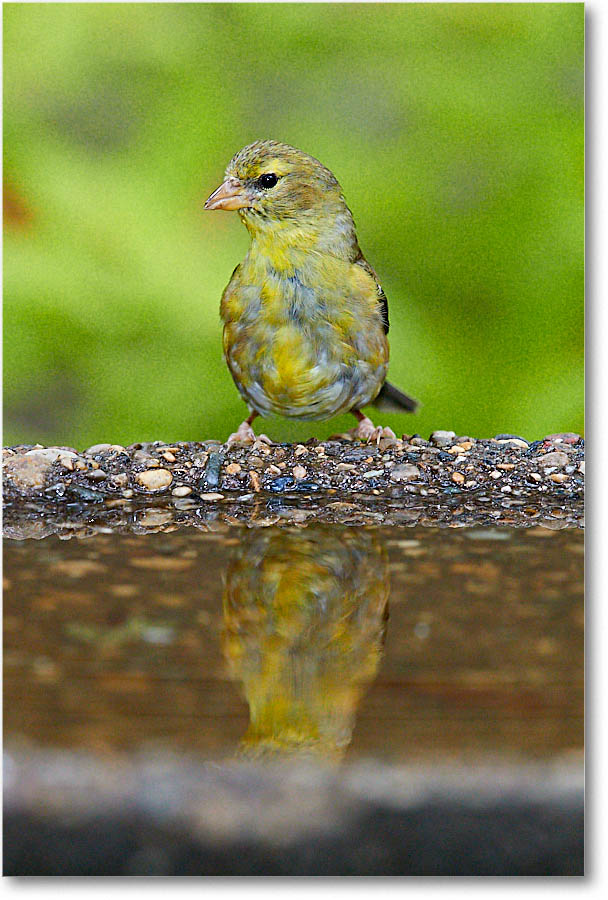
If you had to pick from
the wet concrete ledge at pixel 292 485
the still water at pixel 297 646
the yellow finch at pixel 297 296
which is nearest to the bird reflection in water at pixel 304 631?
the still water at pixel 297 646

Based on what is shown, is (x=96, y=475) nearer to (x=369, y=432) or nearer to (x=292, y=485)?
(x=292, y=485)

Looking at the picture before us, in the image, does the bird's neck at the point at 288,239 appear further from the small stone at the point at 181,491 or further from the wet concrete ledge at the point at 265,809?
the wet concrete ledge at the point at 265,809

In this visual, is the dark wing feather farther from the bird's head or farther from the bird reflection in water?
the bird reflection in water

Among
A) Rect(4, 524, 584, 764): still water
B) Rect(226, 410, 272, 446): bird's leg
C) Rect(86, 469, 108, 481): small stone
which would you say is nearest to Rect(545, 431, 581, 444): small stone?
Rect(4, 524, 584, 764): still water

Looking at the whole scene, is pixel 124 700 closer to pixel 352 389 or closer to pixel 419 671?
pixel 419 671

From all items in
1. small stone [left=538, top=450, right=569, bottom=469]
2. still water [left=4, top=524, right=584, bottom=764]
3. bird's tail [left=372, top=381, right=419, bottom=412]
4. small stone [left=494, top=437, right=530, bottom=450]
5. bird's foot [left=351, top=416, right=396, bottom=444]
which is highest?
bird's tail [left=372, top=381, right=419, bottom=412]

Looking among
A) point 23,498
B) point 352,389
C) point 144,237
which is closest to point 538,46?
point 352,389
